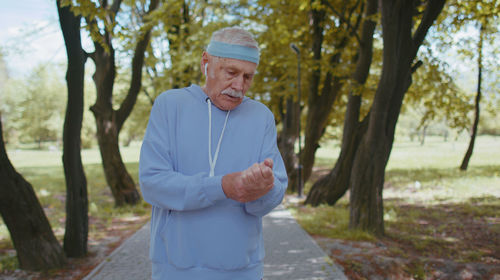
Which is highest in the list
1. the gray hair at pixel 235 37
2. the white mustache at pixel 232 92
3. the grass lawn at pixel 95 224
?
the gray hair at pixel 235 37

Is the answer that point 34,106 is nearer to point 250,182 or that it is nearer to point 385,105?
point 385,105

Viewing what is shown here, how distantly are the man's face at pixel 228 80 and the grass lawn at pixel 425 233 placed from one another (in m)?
4.74

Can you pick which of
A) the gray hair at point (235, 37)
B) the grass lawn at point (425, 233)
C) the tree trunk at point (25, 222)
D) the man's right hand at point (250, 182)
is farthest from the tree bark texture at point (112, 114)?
the man's right hand at point (250, 182)

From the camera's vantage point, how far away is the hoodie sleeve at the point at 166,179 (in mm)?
1745

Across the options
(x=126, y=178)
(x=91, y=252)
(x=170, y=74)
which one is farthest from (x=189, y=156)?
(x=170, y=74)

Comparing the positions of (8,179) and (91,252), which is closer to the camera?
(8,179)

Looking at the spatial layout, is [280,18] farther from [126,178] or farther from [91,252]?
[91,252]

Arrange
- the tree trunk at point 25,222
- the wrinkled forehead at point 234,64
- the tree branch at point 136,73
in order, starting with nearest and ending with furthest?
the wrinkled forehead at point 234,64
the tree trunk at point 25,222
the tree branch at point 136,73

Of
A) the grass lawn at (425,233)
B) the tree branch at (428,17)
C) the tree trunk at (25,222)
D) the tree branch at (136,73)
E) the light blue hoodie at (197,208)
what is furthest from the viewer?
the tree branch at (136,73)

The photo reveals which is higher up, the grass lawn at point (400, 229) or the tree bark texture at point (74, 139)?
the tree bark texture at point (74, 139)

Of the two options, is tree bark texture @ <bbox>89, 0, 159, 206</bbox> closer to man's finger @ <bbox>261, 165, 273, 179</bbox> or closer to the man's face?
the man's face

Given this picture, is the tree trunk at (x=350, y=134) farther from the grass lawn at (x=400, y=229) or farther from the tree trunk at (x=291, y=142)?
the tree trunk at (x=291, y=142)

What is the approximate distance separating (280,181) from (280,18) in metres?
13.1

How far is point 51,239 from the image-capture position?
6.31m
